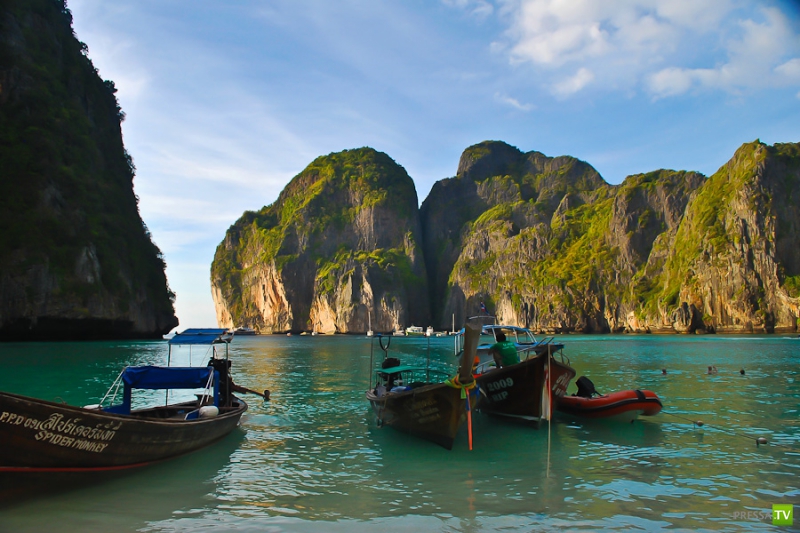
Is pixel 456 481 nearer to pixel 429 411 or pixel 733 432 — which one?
pixel 429 411

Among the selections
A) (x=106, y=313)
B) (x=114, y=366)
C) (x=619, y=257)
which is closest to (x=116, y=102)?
(x=106, y=313)

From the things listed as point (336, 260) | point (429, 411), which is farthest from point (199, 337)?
point (336, 260)

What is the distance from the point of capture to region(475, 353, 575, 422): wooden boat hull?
593 inches

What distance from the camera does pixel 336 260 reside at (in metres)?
170

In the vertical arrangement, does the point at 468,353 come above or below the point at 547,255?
below

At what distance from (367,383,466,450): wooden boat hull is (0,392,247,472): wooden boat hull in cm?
556

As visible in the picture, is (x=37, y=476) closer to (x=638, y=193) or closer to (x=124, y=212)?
(x=124, y=212)

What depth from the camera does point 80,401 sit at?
786 inches

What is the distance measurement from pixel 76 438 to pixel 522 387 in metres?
11.7

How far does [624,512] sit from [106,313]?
230ft

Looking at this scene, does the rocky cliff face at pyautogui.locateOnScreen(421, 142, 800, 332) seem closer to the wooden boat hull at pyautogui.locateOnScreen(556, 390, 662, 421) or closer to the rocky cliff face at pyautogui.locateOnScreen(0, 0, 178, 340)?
the wooden boat hull at pyautogui.locateOnScreen(556, 390, 662, 421)

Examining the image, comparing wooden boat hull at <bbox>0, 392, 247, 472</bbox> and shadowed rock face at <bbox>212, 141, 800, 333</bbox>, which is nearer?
wooden boat hull at <bbox>0, 392, 247, 472</bbox>

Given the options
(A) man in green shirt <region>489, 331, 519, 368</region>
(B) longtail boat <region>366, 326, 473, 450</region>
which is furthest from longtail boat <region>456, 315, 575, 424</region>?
(B) longtail boat <region>366, 326, 473, 450</region>

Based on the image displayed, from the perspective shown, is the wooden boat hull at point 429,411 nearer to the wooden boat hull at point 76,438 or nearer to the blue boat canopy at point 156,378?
the blue boat canopy at point 156,378
